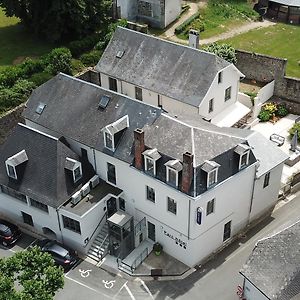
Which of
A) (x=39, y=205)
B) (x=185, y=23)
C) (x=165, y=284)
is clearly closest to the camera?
(x=165, y=284)

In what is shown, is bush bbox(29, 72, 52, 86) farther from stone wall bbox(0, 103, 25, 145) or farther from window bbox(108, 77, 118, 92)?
window bbox(108, 77, 118, 92)

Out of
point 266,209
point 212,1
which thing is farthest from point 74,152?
point 212,1

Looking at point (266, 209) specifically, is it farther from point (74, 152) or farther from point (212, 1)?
point (212, 1)

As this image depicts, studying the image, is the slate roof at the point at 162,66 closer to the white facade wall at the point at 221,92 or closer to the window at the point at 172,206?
the white facade wall at the point at 221,92

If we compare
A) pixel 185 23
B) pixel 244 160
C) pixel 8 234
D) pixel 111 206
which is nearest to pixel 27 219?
pixel 8 234

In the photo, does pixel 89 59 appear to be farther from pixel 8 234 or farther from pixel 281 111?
pixel 8 234

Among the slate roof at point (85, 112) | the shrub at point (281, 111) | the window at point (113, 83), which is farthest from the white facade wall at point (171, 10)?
the slate roof at point (85, 112)
